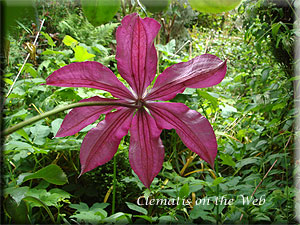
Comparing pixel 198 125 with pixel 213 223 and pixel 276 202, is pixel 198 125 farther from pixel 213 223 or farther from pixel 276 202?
pixel 276 202

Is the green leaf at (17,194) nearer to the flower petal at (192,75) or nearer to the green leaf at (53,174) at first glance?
the green leaf at (53,174)

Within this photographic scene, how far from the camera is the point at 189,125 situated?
0.22 meters

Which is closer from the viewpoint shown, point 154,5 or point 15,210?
point 154,5

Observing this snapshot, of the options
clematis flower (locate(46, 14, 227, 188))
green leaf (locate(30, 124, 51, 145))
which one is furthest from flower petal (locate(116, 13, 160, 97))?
green leaf (locate(30, 124, 51, 145))

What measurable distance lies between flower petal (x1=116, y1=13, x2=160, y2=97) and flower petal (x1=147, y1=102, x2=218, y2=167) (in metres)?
0.03

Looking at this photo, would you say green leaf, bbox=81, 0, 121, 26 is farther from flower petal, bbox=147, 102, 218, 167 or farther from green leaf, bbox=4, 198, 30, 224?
green leaf, bbox=4, 198, 30, 224

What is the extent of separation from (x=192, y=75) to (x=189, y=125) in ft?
0.14

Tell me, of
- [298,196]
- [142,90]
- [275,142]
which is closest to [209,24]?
[275,142]

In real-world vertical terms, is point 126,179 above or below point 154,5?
below

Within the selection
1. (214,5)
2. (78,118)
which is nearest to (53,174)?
(78,118)

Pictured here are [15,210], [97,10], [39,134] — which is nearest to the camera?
[97,10]

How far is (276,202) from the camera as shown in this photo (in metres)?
0.76

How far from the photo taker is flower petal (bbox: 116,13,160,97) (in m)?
0.21

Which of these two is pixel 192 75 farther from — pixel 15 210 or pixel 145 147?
pixel 15 210
